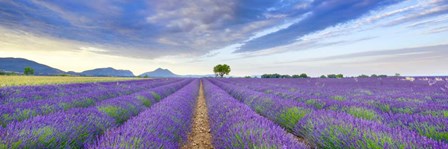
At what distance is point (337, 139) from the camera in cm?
252

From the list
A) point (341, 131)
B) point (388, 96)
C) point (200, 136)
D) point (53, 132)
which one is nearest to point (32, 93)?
point (200, 136)

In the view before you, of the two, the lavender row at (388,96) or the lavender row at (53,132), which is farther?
the lavender row at (388,96)

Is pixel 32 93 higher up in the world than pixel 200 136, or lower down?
higher up

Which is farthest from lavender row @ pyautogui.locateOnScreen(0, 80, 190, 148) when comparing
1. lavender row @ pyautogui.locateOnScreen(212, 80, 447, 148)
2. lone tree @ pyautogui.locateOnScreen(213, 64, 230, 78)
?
lone tree @ pyautogui.locateOnScreen(213, 64, 230, 78)

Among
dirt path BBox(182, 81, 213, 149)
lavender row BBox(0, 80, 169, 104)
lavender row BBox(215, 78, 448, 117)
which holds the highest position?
lavender row BBox(0, 80, 169, 104)

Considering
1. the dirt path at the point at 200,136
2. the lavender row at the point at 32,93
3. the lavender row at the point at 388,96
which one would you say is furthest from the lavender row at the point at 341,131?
the lavender row at the point at 32,93

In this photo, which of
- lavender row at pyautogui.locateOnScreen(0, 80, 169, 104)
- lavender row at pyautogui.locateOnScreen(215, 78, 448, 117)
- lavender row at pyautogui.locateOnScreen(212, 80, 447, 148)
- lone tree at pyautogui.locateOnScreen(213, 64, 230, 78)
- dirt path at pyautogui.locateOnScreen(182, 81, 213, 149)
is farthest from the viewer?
lone tree at pyautogui.locateOnScreen(213, 64, 230, 78)

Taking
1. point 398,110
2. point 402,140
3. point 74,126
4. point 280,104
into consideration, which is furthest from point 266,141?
point 398,110

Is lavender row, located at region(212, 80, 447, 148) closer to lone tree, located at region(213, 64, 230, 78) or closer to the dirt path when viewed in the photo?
the dirt path

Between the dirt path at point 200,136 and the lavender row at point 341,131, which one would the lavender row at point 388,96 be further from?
the dirt path at point 200,136

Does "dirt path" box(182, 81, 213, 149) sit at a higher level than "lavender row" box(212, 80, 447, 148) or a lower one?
lower

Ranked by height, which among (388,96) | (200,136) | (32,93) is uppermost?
(32,93)

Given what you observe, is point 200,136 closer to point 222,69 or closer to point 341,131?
point 341,131

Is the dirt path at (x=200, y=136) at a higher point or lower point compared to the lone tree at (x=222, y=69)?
lower
